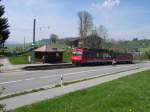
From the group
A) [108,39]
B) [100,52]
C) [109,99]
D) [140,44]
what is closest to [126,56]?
[100,52]

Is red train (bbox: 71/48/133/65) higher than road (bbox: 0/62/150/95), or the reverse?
red train (bbox: 71/48/133/65)

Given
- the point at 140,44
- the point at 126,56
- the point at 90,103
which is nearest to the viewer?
the point at 90,103

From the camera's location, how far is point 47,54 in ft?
171

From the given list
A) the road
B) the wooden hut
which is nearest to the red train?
the wooden hut

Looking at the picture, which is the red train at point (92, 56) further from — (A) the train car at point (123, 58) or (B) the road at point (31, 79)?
(B) the road at point (31, 79)

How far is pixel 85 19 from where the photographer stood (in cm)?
10212

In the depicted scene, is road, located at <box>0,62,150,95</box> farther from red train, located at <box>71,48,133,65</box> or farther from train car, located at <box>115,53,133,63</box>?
train car, located at <box>115,53,133,63</box>

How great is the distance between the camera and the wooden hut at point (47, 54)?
170 ft

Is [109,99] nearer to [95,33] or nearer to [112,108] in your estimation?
[112,108]

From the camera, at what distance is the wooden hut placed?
5176cm

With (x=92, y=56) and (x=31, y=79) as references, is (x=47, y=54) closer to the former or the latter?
(x=92, y=56)

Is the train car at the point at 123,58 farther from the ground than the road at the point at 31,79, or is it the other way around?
the train car at the point at 123,58

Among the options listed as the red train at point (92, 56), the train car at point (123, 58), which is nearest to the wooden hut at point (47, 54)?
the red train at point (92, 56)

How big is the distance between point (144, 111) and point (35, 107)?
3906 millimetres
